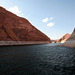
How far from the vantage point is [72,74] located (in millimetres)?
4359

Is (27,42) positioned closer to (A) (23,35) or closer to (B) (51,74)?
(A) (23,35)

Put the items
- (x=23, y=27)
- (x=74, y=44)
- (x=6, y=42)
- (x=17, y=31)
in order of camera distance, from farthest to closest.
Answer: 1. (x=23, y=27)
2. (x=17, y=31)
3. (x=6, y=42)
4. (x=74, y=44)

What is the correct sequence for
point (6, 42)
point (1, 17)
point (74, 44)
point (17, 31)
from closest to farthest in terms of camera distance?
point (74, 44)
point (6, 42)
point (1, 17)
point (17, 31)

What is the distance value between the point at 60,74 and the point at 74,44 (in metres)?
22.1

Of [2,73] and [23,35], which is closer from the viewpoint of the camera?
[2,73]

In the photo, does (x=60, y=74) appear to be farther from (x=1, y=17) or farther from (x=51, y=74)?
(x=1, y=17)

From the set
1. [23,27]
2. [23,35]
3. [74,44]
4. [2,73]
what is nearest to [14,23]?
[23,27]

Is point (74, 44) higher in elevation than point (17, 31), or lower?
lower

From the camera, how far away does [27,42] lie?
183ft

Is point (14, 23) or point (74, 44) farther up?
point (14, 23)

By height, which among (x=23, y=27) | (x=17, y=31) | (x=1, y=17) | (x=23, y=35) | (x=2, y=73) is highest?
(x=1, y=17)

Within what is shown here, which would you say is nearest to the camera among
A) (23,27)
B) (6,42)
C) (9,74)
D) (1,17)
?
(9,74)

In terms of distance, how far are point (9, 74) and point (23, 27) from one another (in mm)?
64626

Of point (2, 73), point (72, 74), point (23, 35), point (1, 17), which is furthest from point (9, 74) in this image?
point (1, 17)
